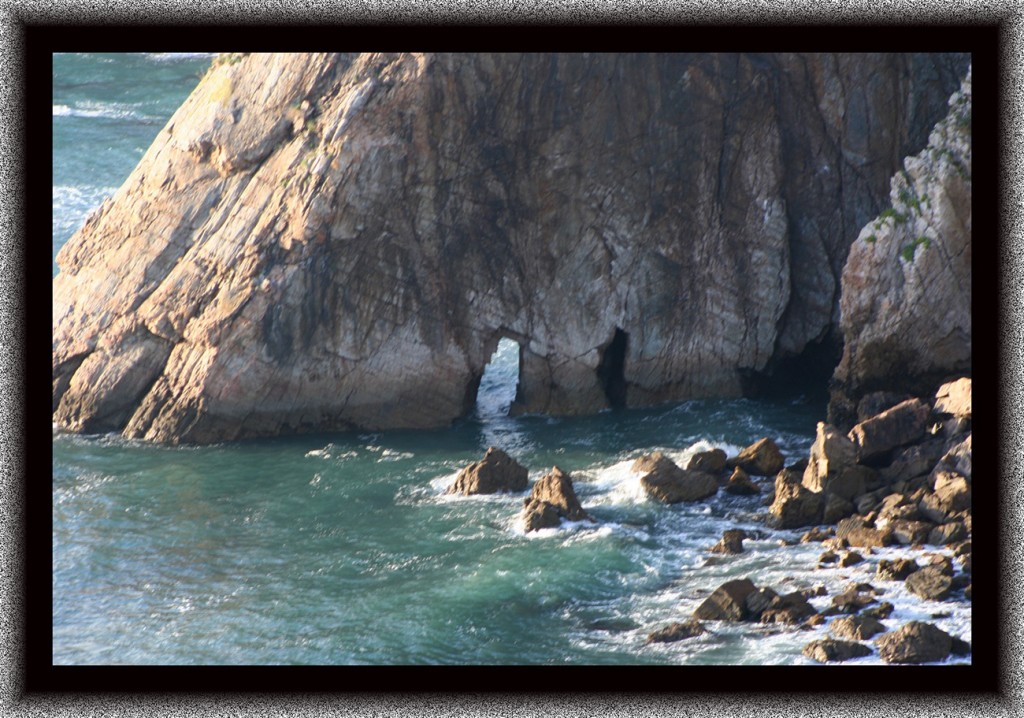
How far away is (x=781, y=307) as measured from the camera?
38281mm

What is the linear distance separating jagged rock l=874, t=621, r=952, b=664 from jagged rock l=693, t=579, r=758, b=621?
9.30ft

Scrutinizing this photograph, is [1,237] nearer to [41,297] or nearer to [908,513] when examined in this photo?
[41,297]

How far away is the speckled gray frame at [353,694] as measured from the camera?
13.9 metres

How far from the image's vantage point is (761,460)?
3100 cm

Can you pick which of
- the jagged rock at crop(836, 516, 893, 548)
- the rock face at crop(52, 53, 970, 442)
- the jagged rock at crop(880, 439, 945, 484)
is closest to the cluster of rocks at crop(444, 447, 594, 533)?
the jagged rock at crop(836, 516, 893, 548)

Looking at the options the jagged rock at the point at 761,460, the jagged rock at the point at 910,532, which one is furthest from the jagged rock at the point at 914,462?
the jagged rock at the point at 761,460

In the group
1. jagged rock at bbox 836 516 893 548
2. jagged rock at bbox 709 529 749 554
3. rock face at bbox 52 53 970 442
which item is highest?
rock face at bbox 52 53 970 442

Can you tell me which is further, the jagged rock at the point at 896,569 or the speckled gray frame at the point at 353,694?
the jagged rock at the point at 896,569

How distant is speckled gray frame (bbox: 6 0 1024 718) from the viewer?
13.9 metres

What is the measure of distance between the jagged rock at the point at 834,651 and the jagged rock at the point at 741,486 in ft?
29.6

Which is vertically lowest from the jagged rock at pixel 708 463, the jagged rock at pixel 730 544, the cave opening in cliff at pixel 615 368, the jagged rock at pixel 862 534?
the jagged rock at pixel 730 544

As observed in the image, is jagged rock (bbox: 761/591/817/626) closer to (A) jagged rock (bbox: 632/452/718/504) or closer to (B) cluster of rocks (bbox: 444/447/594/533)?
(B) cluster of rocks (bbox: 444/447/594/533)

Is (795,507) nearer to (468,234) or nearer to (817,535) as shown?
(817,535)

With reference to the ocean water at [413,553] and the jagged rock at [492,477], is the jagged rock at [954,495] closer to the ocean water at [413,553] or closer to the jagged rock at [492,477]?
the ocean water at [413,553]
